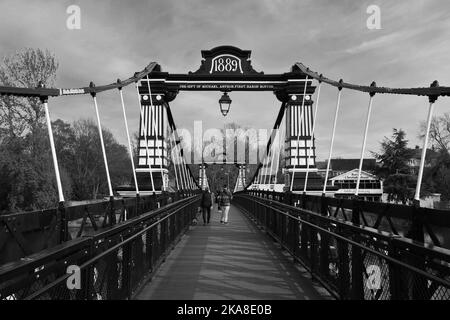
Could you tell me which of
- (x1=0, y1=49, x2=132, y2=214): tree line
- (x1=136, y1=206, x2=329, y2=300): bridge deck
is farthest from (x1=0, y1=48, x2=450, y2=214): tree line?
(x1=136, y1=206, x2=329, y2=300): bridge deck

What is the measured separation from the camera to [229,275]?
6.57m

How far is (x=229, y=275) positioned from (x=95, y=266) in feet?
10.1

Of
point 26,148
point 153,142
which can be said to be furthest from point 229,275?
point 26,148

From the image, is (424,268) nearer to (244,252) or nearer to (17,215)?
(17,215)

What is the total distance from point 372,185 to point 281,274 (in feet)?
208

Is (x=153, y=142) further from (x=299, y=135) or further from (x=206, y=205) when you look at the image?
(x=299, y=135)

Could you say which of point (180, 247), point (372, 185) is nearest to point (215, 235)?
point (180, 247)

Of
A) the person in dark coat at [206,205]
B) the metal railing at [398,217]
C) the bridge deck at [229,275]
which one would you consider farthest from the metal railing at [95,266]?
the person in dark coat at [206,205]

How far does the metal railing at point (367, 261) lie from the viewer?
9.70 ft

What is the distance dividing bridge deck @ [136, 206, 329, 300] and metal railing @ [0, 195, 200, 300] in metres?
0.33

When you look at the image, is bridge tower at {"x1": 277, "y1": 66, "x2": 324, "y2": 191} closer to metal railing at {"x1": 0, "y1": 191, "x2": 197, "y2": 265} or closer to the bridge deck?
the bridge deck

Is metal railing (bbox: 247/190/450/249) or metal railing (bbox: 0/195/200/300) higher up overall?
metal railing (bbox: 247/190/450/249)

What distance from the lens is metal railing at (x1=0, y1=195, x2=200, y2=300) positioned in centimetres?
254

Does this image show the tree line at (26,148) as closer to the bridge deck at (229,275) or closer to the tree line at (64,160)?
the tree line at (64,160)
